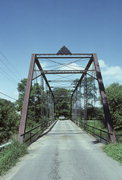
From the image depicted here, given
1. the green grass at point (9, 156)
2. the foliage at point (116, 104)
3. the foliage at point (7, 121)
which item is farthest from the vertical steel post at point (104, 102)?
the foliage at point (7, 121)

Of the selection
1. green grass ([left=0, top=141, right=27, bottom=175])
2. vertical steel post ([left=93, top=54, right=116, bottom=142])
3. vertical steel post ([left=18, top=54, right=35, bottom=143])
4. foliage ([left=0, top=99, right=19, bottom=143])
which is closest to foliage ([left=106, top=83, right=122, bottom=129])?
vertical steel post ([left=93, top=54, right=116, bottom=142])

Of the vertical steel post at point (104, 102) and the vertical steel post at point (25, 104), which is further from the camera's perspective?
the vertical steel post at point (25, 104)

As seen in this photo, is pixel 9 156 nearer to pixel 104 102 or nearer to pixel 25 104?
pixel 25 104

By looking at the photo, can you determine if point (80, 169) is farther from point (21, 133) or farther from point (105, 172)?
point (21, 133)

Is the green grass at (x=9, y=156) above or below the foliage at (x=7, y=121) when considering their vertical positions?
below

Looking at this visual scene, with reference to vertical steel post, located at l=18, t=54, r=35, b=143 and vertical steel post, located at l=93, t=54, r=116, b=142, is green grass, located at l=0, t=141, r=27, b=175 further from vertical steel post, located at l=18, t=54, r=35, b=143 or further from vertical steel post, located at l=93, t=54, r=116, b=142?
vertical steel post, located at l=93, t=54, r=116, b=142

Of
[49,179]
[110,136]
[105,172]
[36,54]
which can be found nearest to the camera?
[49,179]

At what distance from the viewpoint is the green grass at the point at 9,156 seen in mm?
6285

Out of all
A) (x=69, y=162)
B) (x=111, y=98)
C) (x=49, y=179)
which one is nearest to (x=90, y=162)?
(x=69, y=162)

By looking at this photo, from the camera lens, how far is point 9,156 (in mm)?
7305

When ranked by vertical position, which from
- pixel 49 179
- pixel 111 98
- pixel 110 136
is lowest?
pixel 49 179

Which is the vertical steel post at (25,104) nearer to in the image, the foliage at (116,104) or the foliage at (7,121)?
the foliage at (116,104)

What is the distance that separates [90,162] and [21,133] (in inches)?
215

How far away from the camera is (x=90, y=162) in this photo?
7270 mm
